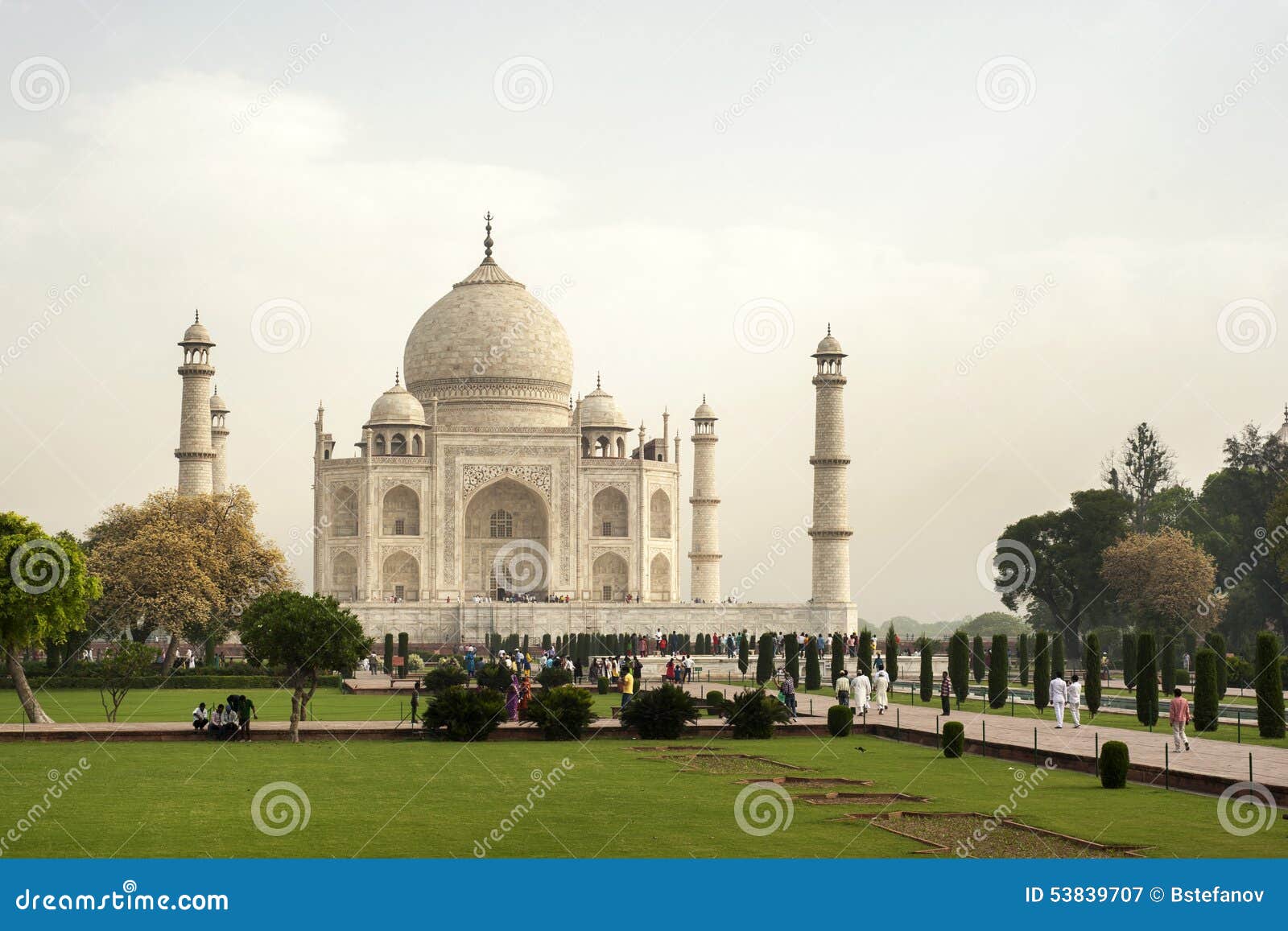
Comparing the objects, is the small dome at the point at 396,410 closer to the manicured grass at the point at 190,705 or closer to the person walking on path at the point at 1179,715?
the manicured grass at the point at 190,705

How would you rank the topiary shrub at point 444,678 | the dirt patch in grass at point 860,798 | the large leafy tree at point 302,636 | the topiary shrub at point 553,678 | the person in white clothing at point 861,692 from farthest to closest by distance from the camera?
the topiary shrub at point 553,678
the topiary shrub at point 444,678
the person in white clothing at point 861,692
the large leafy tree at point 302,636
the dirt patch in grass at point 860,798

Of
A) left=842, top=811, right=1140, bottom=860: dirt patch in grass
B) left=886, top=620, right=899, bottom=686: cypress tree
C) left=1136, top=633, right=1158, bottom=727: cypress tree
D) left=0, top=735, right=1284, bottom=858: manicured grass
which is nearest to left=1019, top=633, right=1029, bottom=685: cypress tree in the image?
left=886, top=620, right=899, bottom=686: cypress tree

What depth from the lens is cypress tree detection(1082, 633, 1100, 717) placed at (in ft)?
78.3

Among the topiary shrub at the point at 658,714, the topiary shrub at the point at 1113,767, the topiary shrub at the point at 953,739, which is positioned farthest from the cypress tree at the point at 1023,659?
the topiary shrub at the point at 1113,767

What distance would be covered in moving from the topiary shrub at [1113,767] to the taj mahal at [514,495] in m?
31.9

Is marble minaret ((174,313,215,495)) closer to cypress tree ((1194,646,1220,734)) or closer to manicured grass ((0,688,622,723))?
manicured grass ((0,688,622,723))

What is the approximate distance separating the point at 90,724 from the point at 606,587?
1258 inches

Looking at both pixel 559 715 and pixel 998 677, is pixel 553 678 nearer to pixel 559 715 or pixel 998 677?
pixel 998 677

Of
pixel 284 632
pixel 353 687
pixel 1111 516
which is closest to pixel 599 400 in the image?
pixel 1111 516

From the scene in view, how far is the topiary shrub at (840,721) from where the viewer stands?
20.7 metres

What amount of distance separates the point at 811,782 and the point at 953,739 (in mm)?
3473

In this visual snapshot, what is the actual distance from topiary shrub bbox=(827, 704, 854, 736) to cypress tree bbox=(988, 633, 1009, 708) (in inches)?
210

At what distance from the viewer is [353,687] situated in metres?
31.0

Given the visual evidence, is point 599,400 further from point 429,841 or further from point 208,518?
point 429,841
